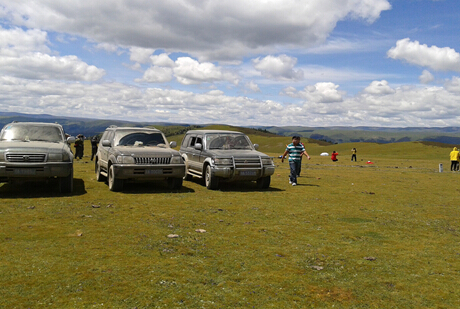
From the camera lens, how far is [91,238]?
6723mm

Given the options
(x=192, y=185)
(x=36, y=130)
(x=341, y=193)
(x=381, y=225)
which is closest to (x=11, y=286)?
(x=381, y=225)

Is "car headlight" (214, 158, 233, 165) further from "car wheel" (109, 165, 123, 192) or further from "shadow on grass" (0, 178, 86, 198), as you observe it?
"shadow on grass" (0, 178, 86, 198)

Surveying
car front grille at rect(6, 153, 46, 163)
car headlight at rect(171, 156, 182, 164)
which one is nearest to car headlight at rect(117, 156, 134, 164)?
car headlight at rect(171, 156, 182, 164)

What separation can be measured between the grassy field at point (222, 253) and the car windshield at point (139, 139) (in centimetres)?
271

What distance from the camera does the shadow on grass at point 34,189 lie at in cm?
1127

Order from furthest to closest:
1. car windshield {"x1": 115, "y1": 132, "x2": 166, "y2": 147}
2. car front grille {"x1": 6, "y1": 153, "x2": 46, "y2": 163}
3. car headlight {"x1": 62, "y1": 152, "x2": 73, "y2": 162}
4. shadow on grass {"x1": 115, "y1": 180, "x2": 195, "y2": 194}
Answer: car windshield {"x1": 115, "y1": 132, "x2": 166, "y2": 147}
shadow on grass {"x1": 115, "y1": 180, "x2": 195, "y2": 194}
car headlight {"x1": 62, "y1": 152, "x2": 73, "y2": 162}
car front grille {"x1": 6, "y1": 153, "x2": 46, "y2": 163}

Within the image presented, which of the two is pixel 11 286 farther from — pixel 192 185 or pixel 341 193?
pixel 341 193

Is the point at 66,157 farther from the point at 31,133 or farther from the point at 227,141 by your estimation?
the point at 227,141

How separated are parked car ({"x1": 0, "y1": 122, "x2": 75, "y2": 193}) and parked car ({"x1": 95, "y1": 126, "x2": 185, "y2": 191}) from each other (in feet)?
4.56

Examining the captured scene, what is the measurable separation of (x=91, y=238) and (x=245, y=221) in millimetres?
3279

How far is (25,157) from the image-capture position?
1065 cm

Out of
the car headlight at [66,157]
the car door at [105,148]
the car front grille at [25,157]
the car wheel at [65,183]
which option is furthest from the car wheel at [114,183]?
the car front grille at [25,157]

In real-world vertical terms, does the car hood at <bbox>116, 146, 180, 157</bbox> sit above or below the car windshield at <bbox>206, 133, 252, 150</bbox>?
below

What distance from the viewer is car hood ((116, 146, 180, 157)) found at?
12148 millimetres
